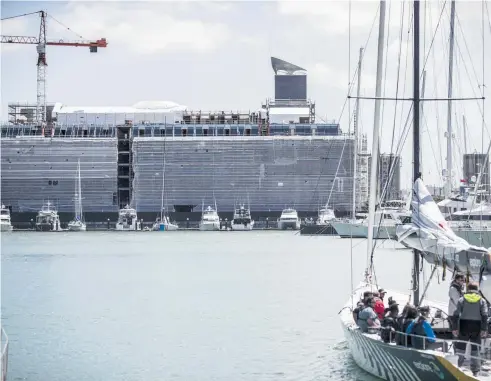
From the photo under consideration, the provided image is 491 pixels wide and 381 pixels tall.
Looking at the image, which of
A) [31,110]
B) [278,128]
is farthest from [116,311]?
[31,110]

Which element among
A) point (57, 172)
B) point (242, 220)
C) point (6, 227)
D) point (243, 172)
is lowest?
point (6, 227)

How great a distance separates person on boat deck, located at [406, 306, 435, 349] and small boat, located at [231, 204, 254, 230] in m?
140

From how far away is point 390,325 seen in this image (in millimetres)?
23000

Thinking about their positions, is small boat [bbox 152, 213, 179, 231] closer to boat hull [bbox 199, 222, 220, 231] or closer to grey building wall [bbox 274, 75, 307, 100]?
boat hull [bbox 199, 222, 220, 231]

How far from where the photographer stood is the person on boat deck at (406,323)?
21.8 meters

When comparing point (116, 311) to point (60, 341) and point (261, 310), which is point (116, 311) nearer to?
point (261, 310)

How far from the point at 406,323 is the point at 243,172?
148 m

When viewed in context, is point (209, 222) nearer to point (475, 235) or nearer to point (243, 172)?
point (243, 172)

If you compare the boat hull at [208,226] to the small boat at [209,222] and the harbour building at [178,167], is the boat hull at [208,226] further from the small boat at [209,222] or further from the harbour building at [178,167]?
the harbour building at [178,167]

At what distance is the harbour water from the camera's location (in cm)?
3006

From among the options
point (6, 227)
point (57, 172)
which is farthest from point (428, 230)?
point (57, 172)

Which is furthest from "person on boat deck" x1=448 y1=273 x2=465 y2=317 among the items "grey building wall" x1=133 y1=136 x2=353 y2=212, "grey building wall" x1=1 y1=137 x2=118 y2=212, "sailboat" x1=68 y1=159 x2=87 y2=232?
"grey building wall" x1=1 y1=137 x2=118 y2=212

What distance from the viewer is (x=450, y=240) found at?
2447 centimetres

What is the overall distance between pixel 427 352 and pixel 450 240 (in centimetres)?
435
